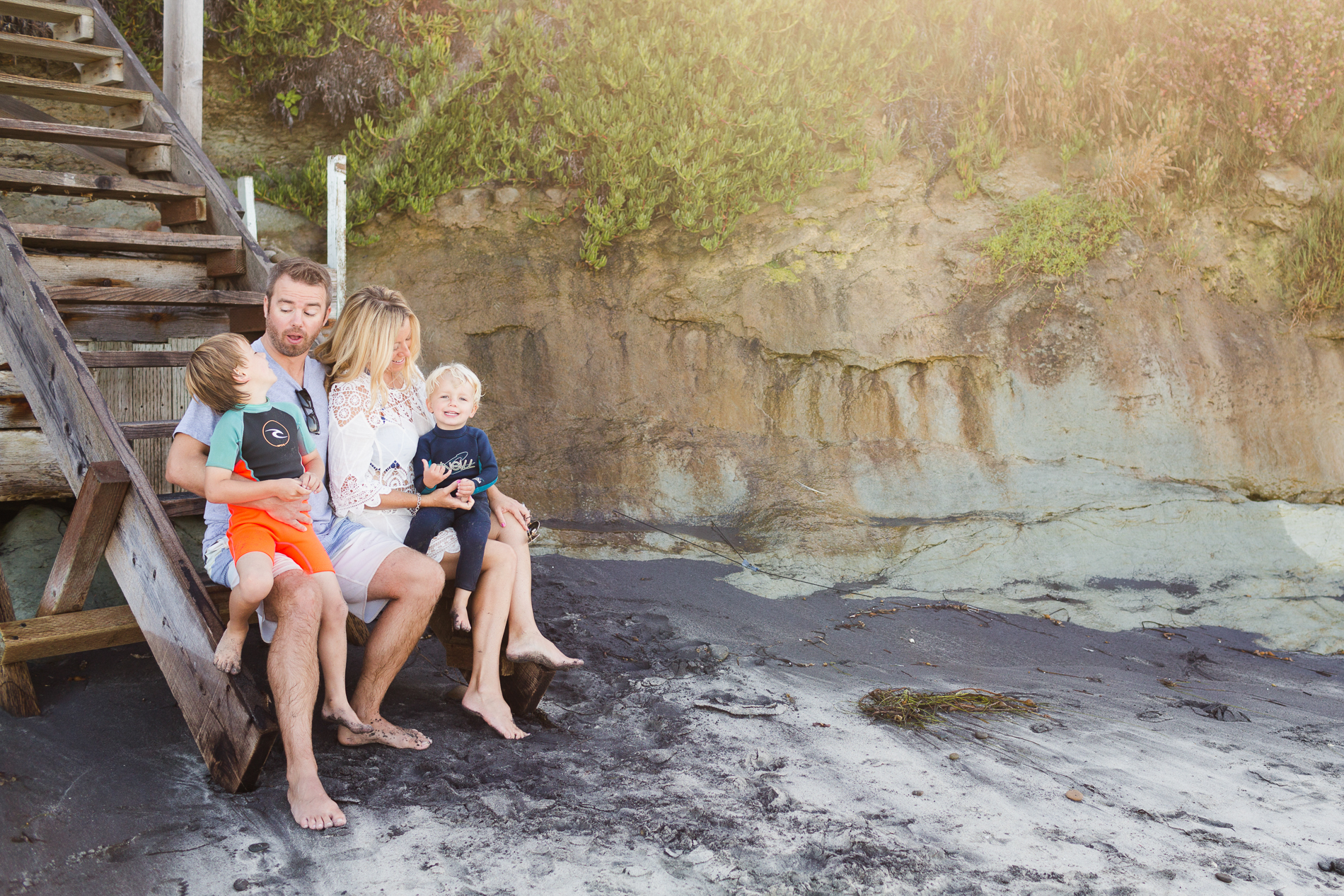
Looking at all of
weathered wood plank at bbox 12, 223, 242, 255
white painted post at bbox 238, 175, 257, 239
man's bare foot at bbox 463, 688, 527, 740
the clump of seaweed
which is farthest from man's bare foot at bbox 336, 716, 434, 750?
white painted post at bbox 238, 175, 257, 239

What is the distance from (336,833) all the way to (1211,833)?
9.69 ft

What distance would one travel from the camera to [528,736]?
12.3 ft

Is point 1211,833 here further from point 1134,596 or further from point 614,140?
point 614,140

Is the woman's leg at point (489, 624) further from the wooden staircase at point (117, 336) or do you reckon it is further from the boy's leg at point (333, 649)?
the wooden staircase at point (117, 336)

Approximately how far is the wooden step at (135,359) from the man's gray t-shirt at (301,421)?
63 centimetres

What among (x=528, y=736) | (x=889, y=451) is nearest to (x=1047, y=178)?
(x=889, y=451)

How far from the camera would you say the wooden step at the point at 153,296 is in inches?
163

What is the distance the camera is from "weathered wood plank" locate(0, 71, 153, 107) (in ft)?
16.9

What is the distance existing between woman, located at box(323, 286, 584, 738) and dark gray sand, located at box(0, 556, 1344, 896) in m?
0.31

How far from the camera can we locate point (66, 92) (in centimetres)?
525

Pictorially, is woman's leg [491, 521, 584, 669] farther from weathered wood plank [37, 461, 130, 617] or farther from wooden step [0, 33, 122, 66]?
wooden step [0, 33, 122, 66]

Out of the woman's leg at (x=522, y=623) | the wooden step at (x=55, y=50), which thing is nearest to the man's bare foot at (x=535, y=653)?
the woman's leg at (x=522, y=623)

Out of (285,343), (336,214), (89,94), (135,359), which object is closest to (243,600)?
(285,343)

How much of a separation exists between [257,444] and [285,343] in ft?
1.99
